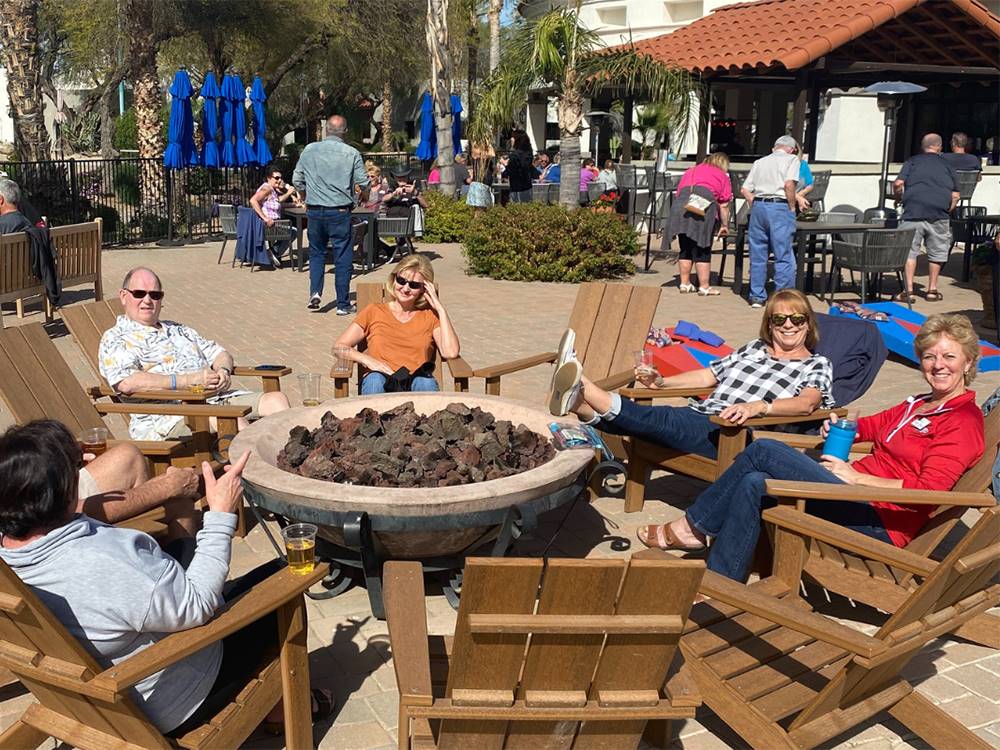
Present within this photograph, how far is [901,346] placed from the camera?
337 inches

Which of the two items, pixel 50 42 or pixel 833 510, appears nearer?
pixel 833 510

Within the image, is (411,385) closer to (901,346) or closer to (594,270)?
(901,346)

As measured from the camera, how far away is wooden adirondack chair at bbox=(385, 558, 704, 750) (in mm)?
2334

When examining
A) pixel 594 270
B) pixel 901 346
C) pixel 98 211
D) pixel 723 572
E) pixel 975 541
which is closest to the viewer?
pixel 975 541

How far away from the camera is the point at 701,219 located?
460 inches

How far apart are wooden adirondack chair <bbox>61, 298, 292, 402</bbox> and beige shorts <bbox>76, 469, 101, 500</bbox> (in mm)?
1436

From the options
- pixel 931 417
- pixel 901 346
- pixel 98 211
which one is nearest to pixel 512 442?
pixel 931 417

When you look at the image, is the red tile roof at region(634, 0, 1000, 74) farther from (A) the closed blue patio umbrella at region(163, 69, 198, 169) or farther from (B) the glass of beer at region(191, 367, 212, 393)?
(B) the glass of beer at region(191, 367, 212, 393)

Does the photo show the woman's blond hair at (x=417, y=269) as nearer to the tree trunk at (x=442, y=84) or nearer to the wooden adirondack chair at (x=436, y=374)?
the wooden adirondack chair at (x=436, y=374)

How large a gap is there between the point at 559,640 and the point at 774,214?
9507mm

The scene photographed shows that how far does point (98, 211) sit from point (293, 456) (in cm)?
1466

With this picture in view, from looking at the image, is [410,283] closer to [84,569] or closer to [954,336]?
[954,336]

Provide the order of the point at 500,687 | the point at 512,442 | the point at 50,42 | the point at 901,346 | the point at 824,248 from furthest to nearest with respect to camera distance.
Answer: the point at 50,42
the point at 824,248
the point at 901,346
the point at 512,442
the point at 500,687

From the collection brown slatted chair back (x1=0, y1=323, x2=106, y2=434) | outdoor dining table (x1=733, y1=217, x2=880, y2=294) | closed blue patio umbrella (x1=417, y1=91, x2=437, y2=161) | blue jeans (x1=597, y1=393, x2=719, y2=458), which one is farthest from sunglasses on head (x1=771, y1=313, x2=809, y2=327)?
closed blue patio umbrella (x1=417, y1=91, x2=437, y2=161)
